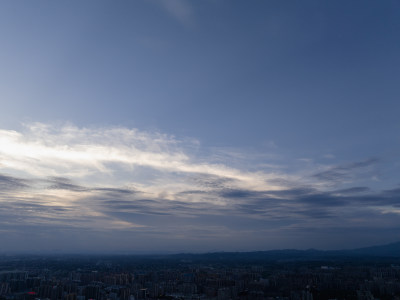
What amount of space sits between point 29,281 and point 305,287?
79073 mm

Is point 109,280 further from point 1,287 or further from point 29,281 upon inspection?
point 1,287

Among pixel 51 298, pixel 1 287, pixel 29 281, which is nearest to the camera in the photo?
pixel 51 298

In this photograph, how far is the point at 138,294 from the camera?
2972 inches

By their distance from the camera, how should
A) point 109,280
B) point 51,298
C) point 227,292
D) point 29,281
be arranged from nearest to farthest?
point 51,298, point 227,292, point 29,281, point 109,280

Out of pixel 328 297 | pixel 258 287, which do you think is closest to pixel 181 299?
pixel 258 287

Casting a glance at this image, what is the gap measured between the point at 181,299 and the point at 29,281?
50.6 metres

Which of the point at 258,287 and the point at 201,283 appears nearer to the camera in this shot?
the point at 258,287

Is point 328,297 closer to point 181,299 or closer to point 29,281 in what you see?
point 181,299

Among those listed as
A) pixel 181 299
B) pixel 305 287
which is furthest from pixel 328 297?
pixel 181 299

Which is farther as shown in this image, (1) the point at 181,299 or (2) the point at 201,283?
(2) the point at 201,283

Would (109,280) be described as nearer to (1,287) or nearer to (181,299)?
(1,287)

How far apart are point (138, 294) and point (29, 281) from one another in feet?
125

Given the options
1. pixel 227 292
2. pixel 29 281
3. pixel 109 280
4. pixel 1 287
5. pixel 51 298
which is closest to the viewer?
pixel 51 298

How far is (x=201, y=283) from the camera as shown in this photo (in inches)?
3723
